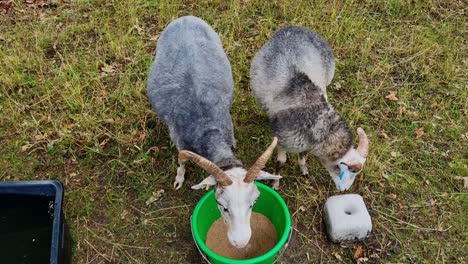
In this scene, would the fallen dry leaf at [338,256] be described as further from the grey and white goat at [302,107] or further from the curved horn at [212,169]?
the curved horn at [212,169]

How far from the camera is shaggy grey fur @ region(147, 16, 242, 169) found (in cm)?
389

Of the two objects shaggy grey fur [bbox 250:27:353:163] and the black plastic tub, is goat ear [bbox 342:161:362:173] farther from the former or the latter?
the black plastic tub

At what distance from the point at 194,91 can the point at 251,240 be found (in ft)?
4.74

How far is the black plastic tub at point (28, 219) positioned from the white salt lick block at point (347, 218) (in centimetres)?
236

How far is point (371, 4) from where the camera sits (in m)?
6.61

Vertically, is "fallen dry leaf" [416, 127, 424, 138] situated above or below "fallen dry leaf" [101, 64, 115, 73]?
below

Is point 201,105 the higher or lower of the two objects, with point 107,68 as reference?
higher

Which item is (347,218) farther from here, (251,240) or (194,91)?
(194,91)

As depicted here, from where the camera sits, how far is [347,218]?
→ 4094 millimetres

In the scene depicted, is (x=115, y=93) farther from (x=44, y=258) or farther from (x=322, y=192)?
(x=322, y=192)

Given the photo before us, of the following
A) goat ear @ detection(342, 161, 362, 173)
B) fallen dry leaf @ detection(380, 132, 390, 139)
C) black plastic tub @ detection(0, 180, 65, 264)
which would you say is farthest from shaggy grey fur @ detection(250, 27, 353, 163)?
black plastic tub @ detection(0, 180, 65, 264)

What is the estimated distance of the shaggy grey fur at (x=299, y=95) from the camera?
13.7ft

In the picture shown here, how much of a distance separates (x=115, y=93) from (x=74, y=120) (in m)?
0.58

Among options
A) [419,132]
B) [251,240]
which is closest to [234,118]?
[251,240]
